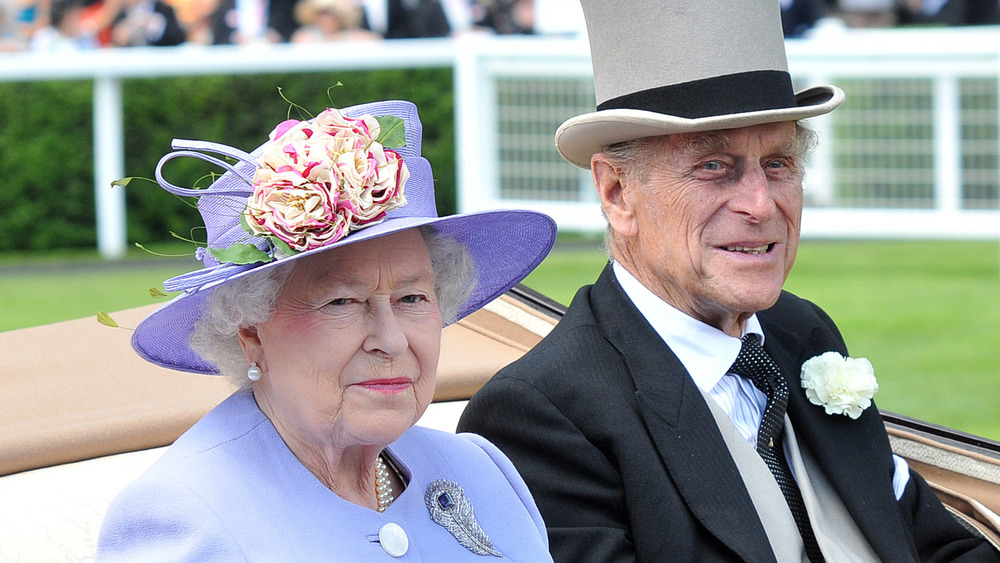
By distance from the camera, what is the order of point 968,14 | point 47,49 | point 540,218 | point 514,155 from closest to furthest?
point 540,218, point 514,155, point 968,14, point 47,49

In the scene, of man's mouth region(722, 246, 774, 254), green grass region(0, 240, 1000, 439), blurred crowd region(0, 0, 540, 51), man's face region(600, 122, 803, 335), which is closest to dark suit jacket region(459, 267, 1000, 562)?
man's face region(600, 122, 803, 335)

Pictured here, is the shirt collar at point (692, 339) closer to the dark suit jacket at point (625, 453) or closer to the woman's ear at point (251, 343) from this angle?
the dark suit jacket at point (625, 453)

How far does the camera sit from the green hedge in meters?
10.8

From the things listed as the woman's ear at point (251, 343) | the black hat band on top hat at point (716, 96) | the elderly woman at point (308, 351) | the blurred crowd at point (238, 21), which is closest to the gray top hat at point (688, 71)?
the black hat band on top hat at point (716, 96)

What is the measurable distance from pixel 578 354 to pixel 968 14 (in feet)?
34.9

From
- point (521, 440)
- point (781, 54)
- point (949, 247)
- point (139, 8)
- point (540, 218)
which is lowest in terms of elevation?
point (949, 247)

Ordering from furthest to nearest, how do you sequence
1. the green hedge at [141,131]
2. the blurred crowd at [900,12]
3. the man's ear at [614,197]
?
1. the blurred crowd at [900,12]
2. the green hedge at [141,131]
3. the man's ear at [614,197]

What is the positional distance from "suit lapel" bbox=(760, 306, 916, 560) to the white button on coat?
104 cm

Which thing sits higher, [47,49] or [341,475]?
[47,49]

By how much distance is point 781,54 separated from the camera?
8.79 ft

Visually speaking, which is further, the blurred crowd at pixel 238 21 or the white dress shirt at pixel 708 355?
the blurred crowd at pixel 238 21

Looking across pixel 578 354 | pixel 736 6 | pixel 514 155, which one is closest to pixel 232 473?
pixel 578 354

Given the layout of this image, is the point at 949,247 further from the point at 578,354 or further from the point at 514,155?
the point at 578,354

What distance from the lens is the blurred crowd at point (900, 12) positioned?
464 inches
